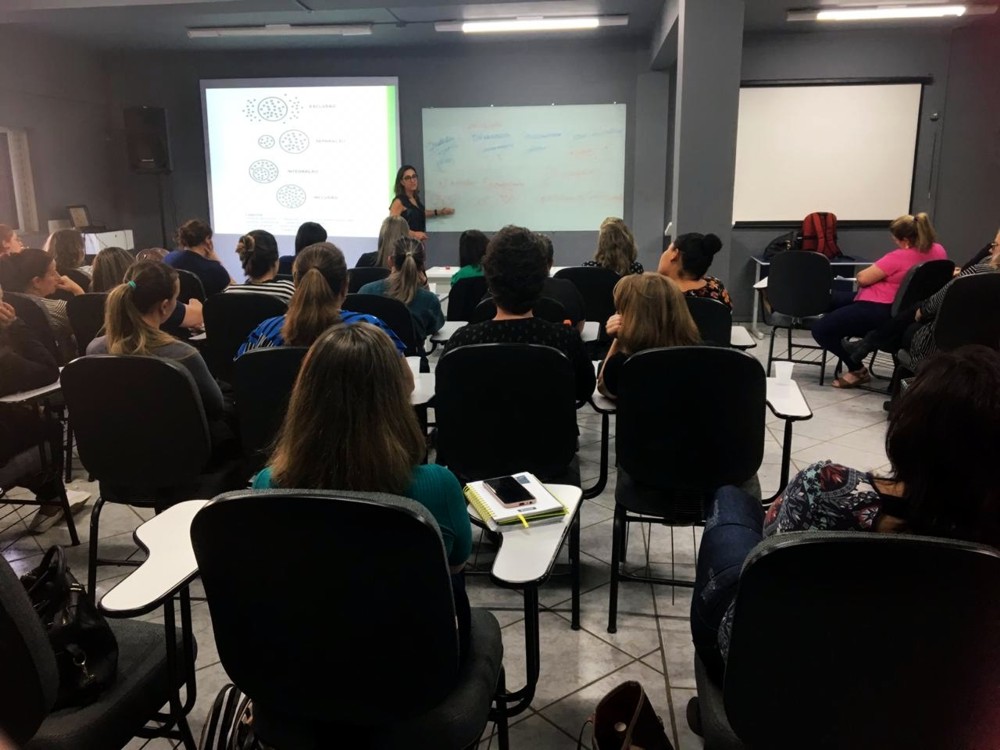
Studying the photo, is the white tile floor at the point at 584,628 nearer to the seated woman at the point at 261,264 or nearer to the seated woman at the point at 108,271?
the seated woman at the point at 108,271

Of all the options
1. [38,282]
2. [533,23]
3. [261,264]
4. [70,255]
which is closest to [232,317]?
[261,264]

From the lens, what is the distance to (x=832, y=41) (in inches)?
287

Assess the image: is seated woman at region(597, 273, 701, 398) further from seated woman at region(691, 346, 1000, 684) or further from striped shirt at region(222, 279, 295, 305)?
striped shirt at region(222, 279, 295, 305)

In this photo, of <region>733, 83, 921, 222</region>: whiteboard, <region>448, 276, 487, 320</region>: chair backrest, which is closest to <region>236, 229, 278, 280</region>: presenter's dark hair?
<region>448, 276, 487, 320</region>: chair backrest

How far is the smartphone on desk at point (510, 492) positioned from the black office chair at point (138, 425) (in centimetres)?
105

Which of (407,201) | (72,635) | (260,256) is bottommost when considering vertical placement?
(72,635)

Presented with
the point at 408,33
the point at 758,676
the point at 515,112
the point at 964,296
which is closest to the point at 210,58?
the point at 408,33

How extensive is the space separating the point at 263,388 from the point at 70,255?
305 centimetres

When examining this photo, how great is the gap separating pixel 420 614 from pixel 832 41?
7771mm

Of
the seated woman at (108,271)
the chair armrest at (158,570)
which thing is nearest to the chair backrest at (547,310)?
the seated woman at (108,271)

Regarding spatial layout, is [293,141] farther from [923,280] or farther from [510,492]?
[510,492]

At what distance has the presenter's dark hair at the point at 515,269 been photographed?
248 centimetres

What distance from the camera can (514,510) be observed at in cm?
162

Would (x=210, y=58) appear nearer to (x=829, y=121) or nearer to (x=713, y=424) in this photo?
(x=829, y=121)
